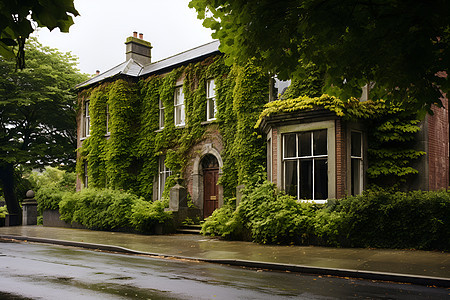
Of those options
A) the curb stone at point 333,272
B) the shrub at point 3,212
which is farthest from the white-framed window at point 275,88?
the shrub at point 3,212

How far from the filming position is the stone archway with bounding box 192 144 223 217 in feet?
68.4

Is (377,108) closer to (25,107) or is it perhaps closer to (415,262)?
(415,262)

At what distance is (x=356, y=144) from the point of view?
1571cm

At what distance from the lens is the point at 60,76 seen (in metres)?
31.5

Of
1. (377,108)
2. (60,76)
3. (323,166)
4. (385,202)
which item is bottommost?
(385,202)

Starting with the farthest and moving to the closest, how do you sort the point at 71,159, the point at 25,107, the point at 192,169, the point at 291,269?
the point at 71,159 → the point at 25,107 → the point at 192,169 → the point at 291,269

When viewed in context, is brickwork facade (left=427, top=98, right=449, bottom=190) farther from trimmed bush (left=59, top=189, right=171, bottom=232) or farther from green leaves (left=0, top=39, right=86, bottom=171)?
green leaves (left=0, top=39, right=86, bottom=171)

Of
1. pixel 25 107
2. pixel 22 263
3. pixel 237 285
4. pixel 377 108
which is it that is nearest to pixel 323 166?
pixel 377 108

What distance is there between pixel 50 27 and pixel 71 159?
1219 inches

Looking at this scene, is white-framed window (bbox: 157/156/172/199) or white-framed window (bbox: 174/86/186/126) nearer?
white-framed window (bbox: 174/86/186/126)

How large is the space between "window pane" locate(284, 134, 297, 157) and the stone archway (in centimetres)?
484

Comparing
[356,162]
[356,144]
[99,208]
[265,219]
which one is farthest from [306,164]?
[99,208]

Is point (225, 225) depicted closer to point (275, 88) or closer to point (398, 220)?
point (398, 220)

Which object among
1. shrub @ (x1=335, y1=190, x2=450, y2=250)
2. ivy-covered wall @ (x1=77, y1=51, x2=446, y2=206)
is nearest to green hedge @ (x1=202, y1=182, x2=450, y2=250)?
shrub @ (x1=335, y1=190, x2=450, y2=250)
